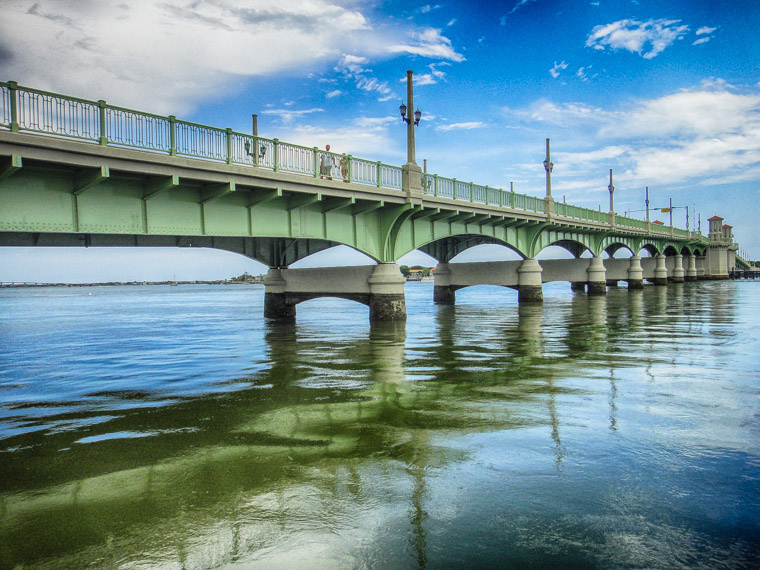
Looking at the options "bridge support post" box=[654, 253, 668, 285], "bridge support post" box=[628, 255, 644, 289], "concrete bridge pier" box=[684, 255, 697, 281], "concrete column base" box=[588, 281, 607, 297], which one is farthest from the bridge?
"concrete bridge pier" box=[684, 255, 697, 281]

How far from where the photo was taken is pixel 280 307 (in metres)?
30.5

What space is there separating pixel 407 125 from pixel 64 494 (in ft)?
75.6

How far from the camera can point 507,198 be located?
115 ft

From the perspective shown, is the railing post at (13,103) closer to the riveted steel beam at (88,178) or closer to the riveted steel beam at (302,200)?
the riveted steel beam at (88,178)

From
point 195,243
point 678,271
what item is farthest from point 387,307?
point 678,271

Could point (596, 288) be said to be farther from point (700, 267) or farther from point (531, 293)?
point (700, 267)

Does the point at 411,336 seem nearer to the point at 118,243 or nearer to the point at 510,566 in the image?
the point at 118,243

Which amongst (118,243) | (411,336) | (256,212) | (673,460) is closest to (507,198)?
(411,336)

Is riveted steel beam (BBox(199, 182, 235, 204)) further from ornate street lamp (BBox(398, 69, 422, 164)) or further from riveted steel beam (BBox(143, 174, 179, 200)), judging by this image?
ornate street lamp (BBox(398, 69, 422, 164))

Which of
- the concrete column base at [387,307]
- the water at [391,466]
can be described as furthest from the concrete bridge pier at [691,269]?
the water at [391,466]

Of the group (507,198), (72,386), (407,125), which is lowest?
(72,386)

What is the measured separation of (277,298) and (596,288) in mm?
35582

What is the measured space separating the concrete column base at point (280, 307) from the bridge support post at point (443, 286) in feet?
59.0

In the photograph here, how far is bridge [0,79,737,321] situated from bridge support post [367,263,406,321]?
62 millimetres
